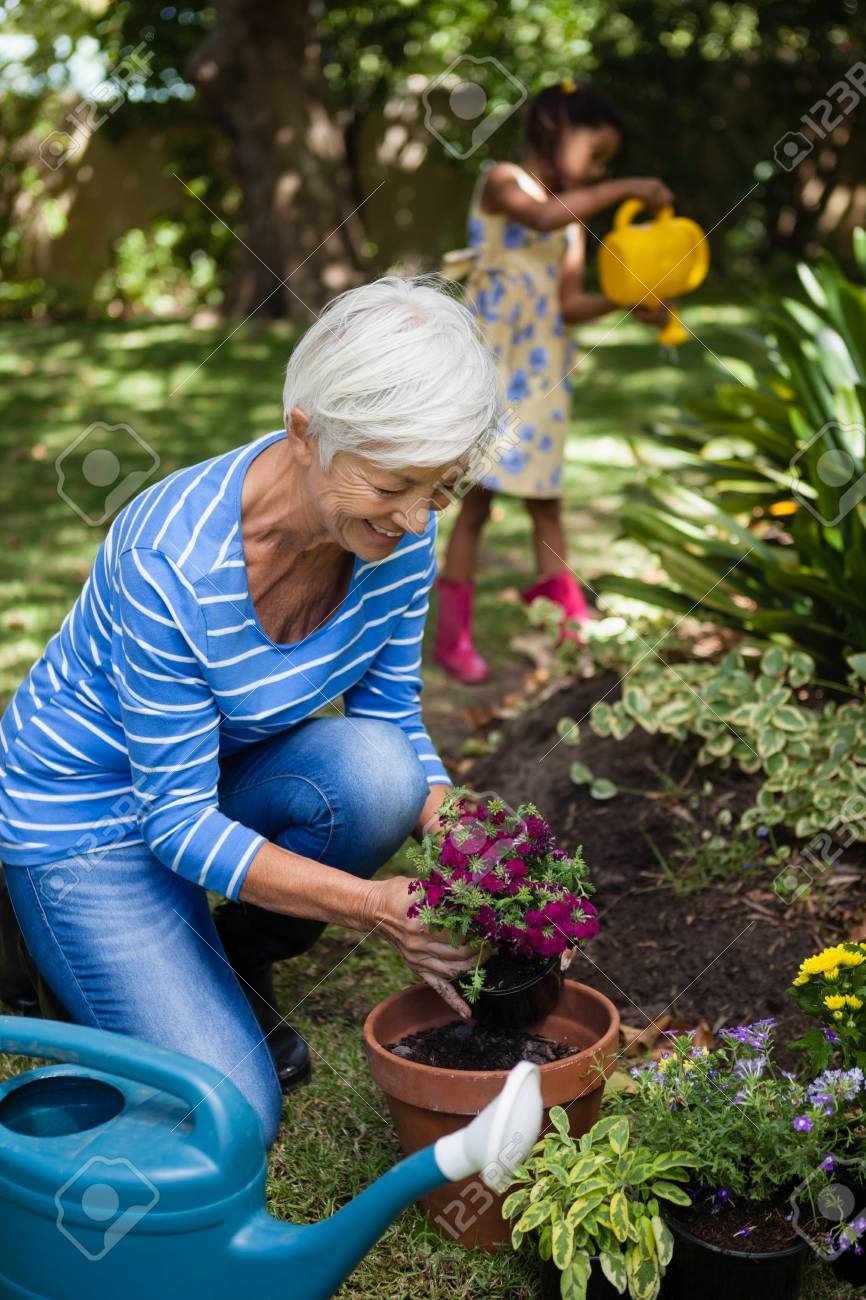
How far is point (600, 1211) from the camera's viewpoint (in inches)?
65.0

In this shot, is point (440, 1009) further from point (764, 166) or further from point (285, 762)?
point (764, 166)

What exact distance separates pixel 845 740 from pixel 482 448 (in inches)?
45.7

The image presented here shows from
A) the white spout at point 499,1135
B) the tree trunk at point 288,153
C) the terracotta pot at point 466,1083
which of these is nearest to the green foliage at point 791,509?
the terracotta pot at point 466,1083

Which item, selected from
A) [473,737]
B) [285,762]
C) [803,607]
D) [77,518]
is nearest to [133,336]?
[77,518]

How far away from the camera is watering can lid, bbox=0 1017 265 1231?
4.75 ft

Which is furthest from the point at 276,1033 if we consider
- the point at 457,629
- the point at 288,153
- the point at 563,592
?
the point at 288,153

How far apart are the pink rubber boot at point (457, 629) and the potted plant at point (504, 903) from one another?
2.13 m

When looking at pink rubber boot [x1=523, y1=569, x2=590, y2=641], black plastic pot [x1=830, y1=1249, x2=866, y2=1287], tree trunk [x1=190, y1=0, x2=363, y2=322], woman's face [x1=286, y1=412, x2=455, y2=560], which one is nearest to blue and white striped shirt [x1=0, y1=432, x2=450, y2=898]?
woman's face [x1=286, y1=412, x2=455, y2=560]

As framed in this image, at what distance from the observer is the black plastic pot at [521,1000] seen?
73.5 inches

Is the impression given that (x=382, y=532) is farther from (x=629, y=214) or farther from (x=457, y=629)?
(x=629, y=214)

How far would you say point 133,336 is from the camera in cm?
908

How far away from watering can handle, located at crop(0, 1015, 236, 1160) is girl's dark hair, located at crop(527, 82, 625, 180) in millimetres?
3170

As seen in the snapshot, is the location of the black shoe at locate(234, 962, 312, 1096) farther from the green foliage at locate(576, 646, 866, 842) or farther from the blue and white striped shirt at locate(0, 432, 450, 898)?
the green foliage at locate(576, 646, 866, 842)

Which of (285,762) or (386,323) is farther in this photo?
(285,762)
